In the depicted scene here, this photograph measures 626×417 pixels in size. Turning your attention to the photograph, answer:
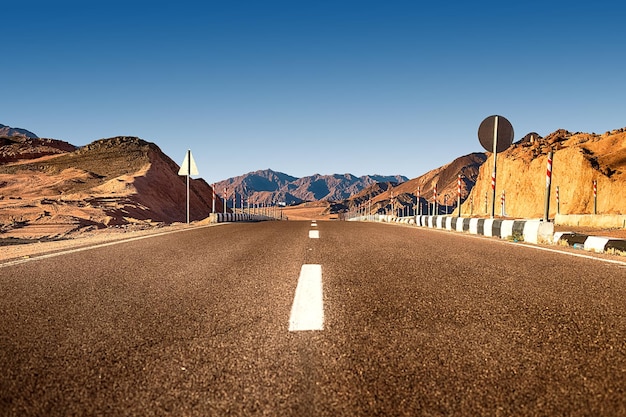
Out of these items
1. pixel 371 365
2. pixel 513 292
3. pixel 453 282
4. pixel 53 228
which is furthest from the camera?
pixel 53 228

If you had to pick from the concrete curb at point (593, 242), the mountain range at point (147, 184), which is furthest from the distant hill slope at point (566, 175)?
the concrete curb at point (593, 242)

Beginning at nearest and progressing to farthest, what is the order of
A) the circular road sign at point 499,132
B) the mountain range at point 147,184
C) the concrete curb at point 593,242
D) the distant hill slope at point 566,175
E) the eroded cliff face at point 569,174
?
the concrete curb at point 593,242 < the circular road sign at point 499,132 < the mountain range at point 147,184 < the eroded cliff face at point 569,174 < the distant hill slope at point 566,175

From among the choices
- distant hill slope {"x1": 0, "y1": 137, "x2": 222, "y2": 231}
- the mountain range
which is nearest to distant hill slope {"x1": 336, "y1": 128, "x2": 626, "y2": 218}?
the mountain range

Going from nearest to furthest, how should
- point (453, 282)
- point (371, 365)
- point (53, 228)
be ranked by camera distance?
point (371, 365)
point (453, 282)
point (53, 228)

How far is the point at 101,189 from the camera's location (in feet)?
137

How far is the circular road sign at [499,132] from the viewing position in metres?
18.5

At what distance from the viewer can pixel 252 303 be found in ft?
12.8

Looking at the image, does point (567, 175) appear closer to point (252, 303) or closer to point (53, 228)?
point (53, 228)

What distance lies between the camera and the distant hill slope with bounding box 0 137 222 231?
29528 millimetres

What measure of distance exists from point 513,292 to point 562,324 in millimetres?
1200

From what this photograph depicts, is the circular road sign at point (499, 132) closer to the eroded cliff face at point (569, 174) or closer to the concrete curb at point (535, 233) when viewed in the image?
the concrete curb at point (535, 233)

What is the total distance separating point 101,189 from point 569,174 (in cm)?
4590

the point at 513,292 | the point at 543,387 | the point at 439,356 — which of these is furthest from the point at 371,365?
the point at 513,292

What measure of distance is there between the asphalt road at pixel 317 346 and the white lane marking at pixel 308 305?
84mm
